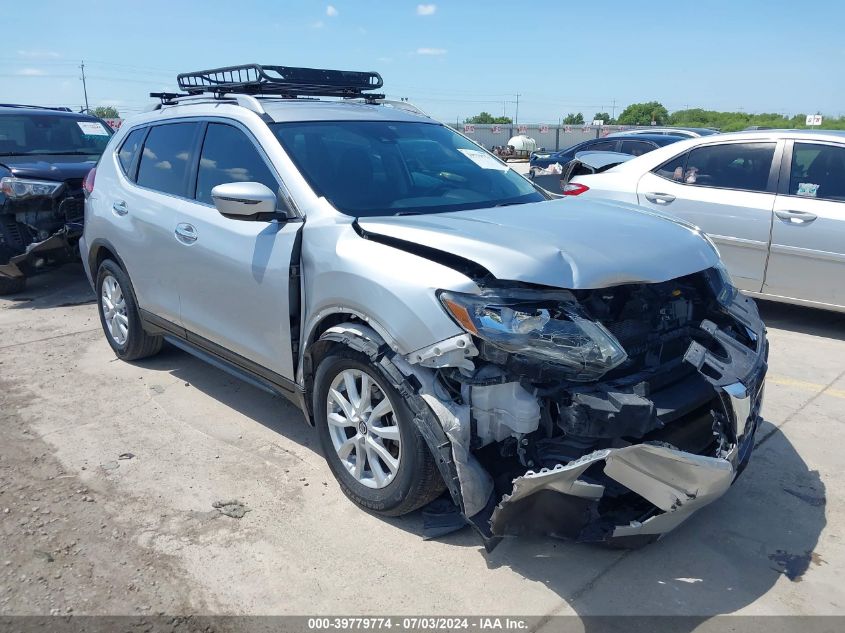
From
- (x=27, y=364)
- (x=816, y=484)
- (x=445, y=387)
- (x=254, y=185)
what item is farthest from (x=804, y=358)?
(x=27, y=364)

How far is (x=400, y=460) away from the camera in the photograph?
3027 mm

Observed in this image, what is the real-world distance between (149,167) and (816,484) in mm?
4473

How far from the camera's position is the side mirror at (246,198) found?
335 cm

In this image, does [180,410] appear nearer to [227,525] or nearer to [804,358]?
[227,525]

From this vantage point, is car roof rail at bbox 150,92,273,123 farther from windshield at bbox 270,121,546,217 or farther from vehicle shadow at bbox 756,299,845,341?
vehicle shadow at bbox 756,299,845,341

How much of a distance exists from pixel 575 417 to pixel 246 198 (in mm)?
1848

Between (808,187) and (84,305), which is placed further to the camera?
(84,305)

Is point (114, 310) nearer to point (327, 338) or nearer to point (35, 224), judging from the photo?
point (35, 224)

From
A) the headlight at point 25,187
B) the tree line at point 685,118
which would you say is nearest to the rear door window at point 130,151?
the headlight at point 25,187

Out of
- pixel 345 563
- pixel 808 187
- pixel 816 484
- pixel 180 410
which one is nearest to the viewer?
pixel 345 563

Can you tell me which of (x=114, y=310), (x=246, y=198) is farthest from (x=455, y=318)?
(x=114, y=310)

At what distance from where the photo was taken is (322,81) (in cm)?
491

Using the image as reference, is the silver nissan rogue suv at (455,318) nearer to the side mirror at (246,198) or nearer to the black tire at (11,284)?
the side mirror at (246,198)

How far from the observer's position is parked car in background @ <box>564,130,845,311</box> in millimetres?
5727
